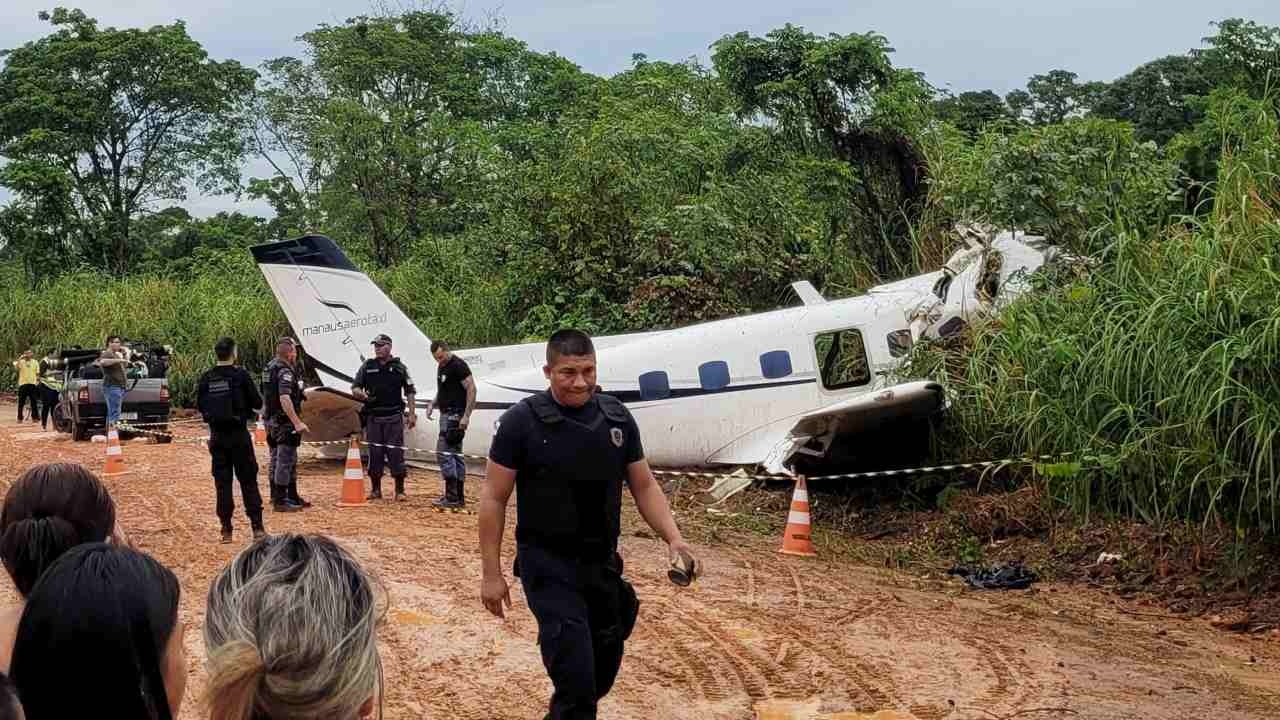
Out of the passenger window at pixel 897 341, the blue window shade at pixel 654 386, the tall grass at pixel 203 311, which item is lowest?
the blue window shade at pixel 654 386

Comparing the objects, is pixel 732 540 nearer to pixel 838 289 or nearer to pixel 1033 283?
pixel 1033 283

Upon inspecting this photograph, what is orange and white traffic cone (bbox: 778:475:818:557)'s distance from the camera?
1141 cm

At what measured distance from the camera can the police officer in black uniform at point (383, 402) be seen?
1403 cm

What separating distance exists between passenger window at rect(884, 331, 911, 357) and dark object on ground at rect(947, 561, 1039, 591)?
3484 mm

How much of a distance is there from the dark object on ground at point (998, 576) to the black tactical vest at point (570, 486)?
5.62 m

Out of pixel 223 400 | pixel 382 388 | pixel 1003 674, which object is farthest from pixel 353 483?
pixel 1003 674

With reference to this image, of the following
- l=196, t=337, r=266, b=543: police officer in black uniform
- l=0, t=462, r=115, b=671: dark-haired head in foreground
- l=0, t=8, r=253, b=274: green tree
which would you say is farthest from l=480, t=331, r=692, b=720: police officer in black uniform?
Result: l=0, t=8, r=253, b=274: green tree

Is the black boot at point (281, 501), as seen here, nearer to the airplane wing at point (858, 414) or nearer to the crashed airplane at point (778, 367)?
the crashed airplane at point (778, 367)

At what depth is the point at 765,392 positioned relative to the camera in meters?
14.0

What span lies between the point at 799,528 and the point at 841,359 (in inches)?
120

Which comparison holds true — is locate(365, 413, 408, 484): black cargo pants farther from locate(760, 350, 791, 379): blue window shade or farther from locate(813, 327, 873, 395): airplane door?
locate(813, 327, 873, 395): airplane door

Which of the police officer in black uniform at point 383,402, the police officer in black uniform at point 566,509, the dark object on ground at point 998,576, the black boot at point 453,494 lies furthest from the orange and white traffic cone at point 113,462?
the police officer in black uniform at point 566,509

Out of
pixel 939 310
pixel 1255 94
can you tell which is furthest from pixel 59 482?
pixel 1255 94

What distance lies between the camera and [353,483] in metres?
14.1
